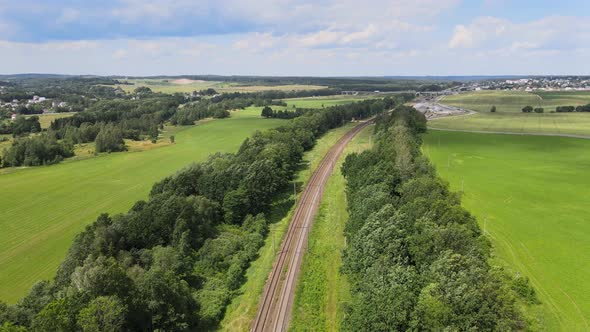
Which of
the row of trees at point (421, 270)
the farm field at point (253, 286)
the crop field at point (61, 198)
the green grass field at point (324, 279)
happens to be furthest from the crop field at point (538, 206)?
the crop field at point (61, 198)

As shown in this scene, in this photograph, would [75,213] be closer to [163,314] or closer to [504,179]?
[163,314]

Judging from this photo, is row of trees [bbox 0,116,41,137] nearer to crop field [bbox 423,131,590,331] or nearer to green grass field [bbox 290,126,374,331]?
green grass field [bbox 290,126,374,331]

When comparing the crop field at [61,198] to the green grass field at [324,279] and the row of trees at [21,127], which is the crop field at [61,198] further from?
the row of trees at [21,127]

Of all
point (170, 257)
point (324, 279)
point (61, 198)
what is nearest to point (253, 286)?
point (324, 279)

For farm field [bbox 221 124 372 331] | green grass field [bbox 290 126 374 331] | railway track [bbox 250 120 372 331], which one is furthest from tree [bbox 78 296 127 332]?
green grass field [bbox 290 126 374 331]

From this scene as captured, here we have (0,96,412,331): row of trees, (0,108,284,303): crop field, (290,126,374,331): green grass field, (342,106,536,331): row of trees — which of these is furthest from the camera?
(0,108,284,303): crop field

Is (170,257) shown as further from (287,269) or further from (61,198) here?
(61,198)
